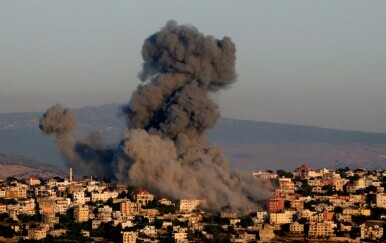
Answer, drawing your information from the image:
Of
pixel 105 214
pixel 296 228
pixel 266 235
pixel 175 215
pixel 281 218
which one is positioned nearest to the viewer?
pixel 266 235

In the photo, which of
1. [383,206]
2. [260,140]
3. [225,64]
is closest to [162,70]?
[225,64]

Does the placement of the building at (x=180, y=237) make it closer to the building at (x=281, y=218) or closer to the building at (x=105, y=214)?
the building at (x=105, y=214)

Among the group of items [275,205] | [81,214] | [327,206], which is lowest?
[81,214]

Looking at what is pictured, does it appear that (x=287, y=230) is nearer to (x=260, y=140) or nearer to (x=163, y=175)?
(x=163, y=175)

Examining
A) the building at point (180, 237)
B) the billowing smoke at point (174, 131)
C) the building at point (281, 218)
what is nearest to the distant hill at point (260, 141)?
the billowing smoke at point (174, 131)

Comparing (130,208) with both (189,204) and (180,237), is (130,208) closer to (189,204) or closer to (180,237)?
(189,204)

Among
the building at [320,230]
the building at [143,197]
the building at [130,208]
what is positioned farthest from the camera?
the building at [143,197]

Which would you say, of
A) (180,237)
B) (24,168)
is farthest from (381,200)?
(24,168)

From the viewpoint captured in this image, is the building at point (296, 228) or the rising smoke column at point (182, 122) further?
the rising smoke column at point (182, 122)
